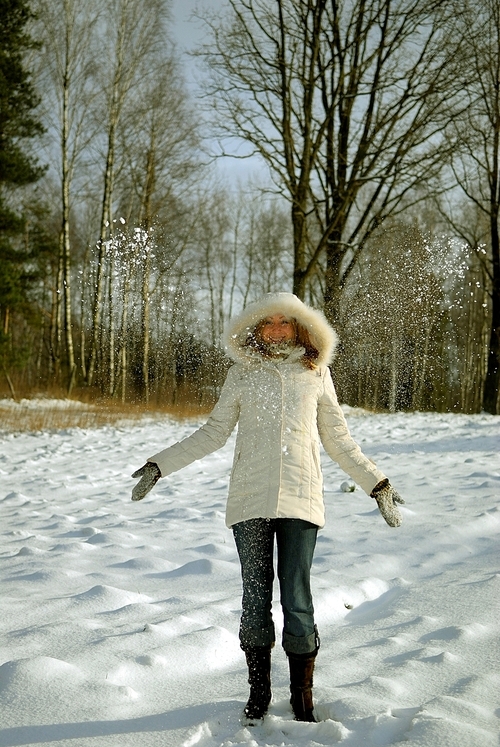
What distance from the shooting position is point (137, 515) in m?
5.57

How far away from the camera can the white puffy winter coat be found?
93.7 inches

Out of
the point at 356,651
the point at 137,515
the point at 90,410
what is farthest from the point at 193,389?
the point at 356,651

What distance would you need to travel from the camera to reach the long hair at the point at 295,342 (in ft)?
8.57

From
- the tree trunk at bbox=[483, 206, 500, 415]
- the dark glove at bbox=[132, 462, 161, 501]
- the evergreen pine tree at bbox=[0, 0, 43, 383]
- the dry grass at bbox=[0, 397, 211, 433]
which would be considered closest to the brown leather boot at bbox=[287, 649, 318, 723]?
the dark glove at bbox=[132, 462, 161, 501]

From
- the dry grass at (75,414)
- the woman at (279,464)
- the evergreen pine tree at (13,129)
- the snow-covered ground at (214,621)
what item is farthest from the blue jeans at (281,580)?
the evergreen pine tree at (13,129)

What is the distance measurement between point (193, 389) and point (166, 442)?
4211mm

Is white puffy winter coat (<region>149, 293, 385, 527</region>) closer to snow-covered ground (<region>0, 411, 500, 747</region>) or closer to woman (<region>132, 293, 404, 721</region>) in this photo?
woman (<region>132, 293, 404, 721</region>)

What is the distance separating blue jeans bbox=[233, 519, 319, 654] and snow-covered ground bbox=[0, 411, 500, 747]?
0.27 meters

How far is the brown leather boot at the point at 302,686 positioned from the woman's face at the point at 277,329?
3.78 ft

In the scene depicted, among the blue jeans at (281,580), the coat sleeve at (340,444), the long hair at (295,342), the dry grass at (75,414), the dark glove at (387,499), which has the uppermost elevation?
the long hair at (295,342)

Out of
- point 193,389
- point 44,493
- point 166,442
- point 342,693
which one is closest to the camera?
point 342,693

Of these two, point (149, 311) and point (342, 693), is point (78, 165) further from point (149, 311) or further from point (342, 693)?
point (342, 693)

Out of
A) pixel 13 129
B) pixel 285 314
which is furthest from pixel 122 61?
pixel 285 314

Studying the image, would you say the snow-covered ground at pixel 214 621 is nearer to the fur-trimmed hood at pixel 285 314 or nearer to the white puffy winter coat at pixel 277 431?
the white puffy winter coat at pixel 277 431
